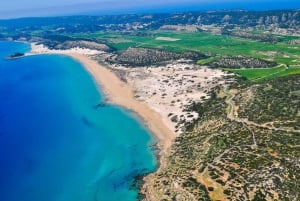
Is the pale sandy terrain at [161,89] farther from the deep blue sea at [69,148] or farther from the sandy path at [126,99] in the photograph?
the deep blue sea at [69,148]

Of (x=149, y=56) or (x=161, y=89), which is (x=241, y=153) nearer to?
(x=161, y=89)

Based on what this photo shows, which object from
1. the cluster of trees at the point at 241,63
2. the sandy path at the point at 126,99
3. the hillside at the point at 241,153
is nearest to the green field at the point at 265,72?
the cluster of trees at the point at 241,63

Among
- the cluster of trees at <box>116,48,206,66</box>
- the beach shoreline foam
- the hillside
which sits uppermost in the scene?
the hillside

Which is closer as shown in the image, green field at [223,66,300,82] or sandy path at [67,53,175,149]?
sandy path at [67,53,175,149]

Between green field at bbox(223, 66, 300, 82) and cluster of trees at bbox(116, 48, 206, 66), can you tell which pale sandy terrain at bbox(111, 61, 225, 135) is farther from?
cluster of trees at bbox(116, 48, 206, 66)

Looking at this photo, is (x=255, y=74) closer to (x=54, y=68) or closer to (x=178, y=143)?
(x=178, y=143)

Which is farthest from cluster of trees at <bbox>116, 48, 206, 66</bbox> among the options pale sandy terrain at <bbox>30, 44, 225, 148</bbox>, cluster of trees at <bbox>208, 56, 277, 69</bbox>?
cluster of trees at <bbox>208, 56, 277, 69</bbox>

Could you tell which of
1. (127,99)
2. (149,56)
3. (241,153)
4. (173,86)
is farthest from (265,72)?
(241,153)
